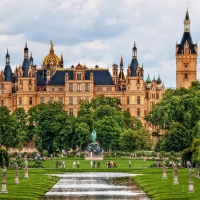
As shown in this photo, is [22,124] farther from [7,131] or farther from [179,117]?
[179,117]

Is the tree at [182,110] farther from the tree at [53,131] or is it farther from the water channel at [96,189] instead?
the water channel at [96,189]

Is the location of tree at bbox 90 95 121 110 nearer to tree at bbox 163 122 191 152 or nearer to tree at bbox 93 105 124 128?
tree at bbox 93 105 124 128

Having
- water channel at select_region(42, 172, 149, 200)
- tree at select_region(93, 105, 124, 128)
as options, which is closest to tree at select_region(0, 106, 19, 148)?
tree at select_region(93, 105, 124, 128)

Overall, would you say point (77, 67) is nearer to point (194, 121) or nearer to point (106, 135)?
point (106, 135)

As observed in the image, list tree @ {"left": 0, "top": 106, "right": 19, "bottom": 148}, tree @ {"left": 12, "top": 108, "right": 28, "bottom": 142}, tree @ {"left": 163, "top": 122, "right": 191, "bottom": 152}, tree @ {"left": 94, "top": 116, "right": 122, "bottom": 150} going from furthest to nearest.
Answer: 1. tree @ {"left": 12, "top": 108, "right": 28, "bottom": 142}
2. tree @ {"left": 94, "top": 116, "right": 122, "bottom": 150}
3. tree @ {"left": 0, "top": 106, "right": 19, "bottom": 148}
4. tree @ {"left": 163, "top": 122, "right": 191, "bottom": 152}

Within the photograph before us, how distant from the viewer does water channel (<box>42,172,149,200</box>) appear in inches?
2520

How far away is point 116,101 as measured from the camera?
186 m

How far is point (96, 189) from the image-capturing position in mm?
70750

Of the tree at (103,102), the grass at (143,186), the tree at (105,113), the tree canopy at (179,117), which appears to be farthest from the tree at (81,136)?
the grass at (143,186)

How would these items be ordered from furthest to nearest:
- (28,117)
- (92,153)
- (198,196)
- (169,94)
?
(28,117) < (169,94) < (92,153) < (198,196)

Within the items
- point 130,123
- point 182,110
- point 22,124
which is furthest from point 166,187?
point 130,123

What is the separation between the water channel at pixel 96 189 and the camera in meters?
64.0

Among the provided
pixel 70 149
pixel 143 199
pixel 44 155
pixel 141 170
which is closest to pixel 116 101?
pixel 70 149

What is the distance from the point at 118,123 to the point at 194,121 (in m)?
28.5
